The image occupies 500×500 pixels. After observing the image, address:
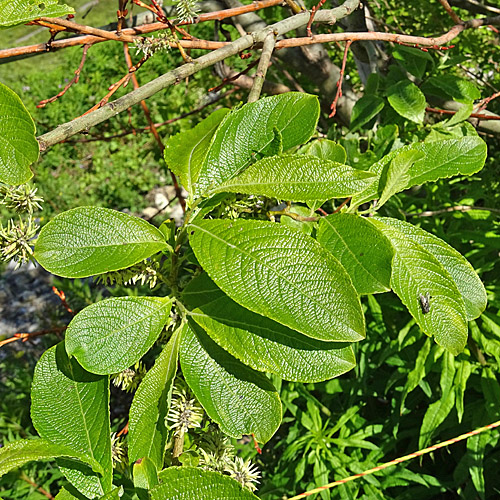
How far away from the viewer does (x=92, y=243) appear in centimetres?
65

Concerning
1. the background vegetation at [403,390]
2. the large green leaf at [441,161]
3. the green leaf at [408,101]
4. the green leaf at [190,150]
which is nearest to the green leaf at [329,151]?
the large green leaf at [441,161]

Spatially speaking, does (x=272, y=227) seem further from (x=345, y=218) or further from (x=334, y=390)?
(x=334, y=390)

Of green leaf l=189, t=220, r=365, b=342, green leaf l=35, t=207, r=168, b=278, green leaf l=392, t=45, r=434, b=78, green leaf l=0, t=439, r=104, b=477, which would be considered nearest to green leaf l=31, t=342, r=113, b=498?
green leaf l=0, t=439, r=104, b=477

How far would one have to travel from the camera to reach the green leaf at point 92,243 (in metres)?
0.63

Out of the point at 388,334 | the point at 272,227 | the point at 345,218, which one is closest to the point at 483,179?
the point at 388,334

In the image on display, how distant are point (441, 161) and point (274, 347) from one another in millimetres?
421

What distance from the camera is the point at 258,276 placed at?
0.59 m

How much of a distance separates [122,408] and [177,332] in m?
2.60

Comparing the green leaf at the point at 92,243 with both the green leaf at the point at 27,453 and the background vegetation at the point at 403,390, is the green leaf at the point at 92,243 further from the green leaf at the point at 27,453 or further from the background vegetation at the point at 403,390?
the background vegetation at the point at 403,390

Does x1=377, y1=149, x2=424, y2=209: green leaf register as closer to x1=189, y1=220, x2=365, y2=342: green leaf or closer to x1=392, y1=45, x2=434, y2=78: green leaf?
x1=189, y1=220, x2=365, y2=342: green leaf

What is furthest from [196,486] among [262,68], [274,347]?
[262,68]

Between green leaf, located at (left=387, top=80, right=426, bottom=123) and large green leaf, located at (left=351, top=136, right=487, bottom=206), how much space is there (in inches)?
23.1

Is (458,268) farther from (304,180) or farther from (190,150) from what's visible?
(190,150)

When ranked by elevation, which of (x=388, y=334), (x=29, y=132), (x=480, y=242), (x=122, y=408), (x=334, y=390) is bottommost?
(x=122, y=408)
